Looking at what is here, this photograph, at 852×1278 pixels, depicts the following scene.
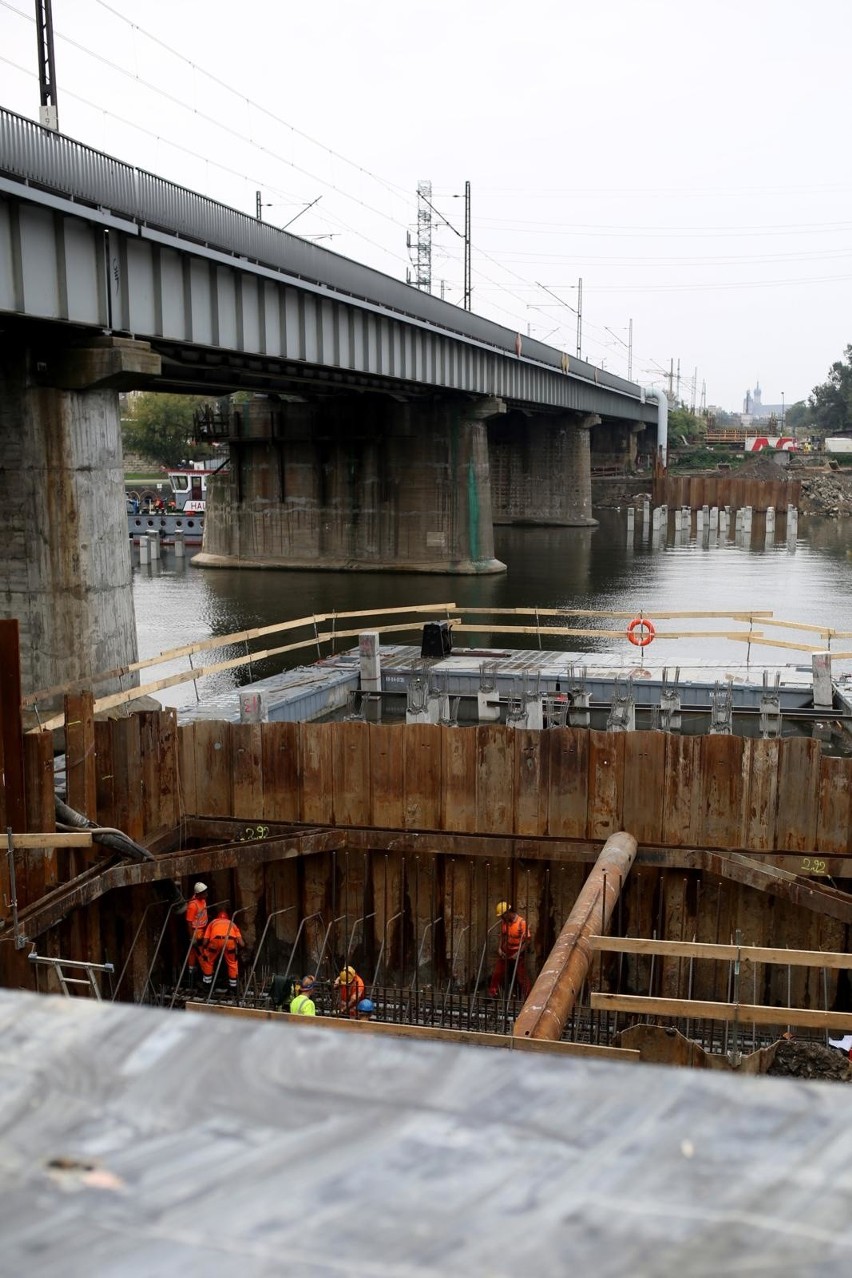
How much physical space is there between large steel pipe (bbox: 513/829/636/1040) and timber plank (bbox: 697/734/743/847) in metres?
0.86

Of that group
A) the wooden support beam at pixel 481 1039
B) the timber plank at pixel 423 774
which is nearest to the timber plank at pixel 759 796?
the timber plank at pixel 423 774

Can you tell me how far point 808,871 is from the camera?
1189cm

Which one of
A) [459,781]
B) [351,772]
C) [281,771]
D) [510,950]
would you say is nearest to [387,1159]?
[510,950]

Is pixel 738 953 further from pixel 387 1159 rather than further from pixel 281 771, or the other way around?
pixel 387 1159

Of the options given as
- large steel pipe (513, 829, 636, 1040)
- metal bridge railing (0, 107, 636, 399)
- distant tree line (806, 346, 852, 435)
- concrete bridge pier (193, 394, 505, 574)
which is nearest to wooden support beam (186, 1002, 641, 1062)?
large steel pipe (513, 829, 636, 1040)

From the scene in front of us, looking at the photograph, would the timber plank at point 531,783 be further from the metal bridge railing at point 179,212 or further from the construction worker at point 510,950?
the metal bridge railing at point 179,212

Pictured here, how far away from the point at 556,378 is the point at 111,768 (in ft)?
208

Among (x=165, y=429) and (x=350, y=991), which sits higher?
(x=165, y=429)

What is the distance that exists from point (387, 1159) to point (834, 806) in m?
11.3

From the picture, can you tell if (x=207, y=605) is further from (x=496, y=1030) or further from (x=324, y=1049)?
(x=324, y=1049)

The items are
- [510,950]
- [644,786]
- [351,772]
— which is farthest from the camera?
[351,772]

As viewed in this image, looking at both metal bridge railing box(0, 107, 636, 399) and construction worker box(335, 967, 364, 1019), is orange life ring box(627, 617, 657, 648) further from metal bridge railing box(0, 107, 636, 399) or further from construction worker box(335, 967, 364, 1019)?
metal bridge railing box(0, 107, 636, 399)

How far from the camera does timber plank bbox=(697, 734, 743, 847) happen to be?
1205 centimetres

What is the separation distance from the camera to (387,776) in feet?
41.7
